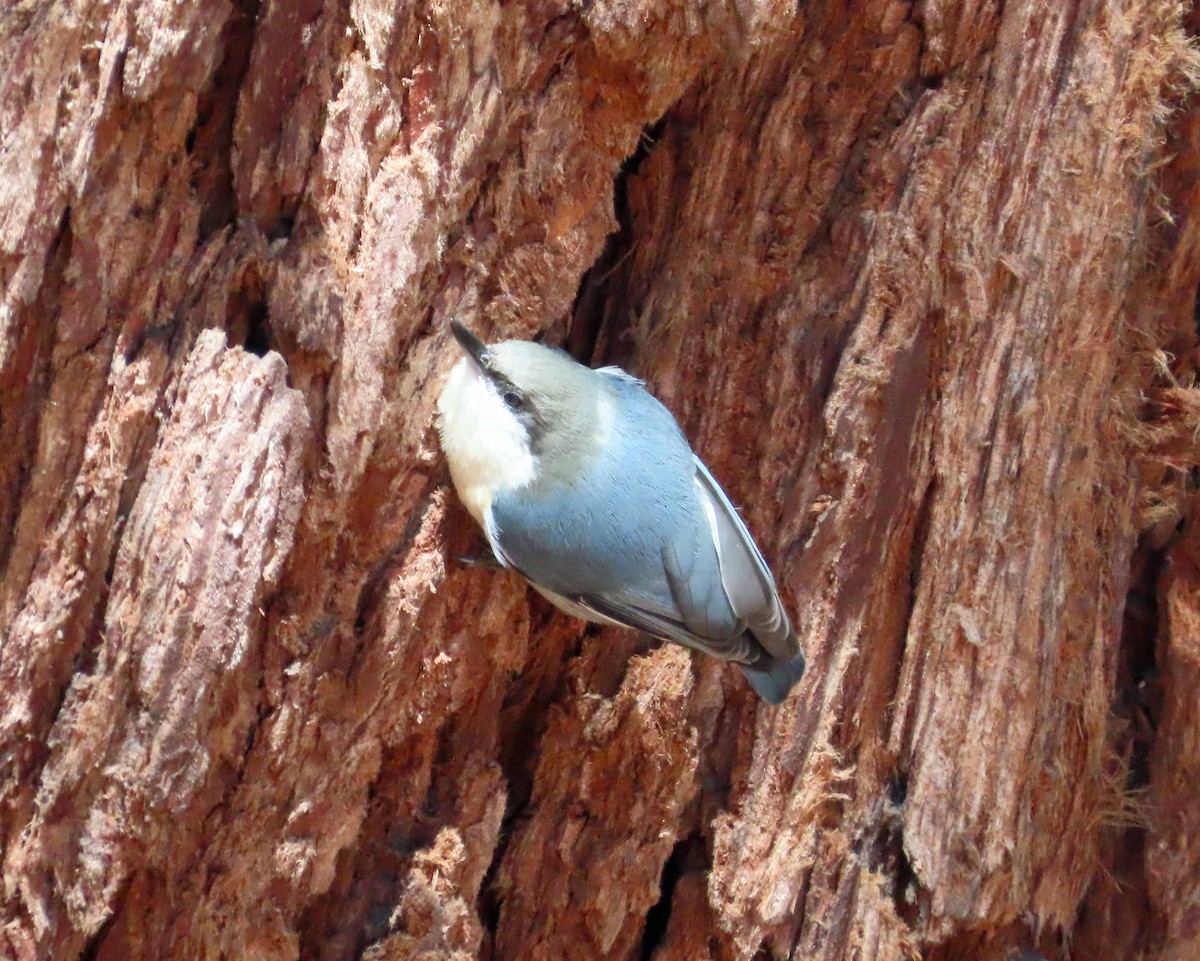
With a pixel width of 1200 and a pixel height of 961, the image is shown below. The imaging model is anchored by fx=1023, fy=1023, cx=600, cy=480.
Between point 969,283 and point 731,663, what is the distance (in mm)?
1006

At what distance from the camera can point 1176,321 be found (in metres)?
2.54

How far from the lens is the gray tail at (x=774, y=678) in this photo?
2152 millimetres

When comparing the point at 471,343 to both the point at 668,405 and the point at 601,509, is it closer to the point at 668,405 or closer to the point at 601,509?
the point at 601,509

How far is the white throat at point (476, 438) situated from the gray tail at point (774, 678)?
0.63 meters

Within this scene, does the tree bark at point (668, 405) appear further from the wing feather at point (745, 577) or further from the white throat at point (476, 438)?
the wing feather at point (745, 577)

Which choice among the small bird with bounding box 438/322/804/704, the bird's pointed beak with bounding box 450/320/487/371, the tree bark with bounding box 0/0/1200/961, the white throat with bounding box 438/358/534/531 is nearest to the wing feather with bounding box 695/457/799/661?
the small bird with bounding box 438/322/804/704

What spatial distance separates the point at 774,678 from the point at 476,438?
2.63ft

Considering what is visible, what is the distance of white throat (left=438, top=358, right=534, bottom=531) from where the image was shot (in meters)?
2.04

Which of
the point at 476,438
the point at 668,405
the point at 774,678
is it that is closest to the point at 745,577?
the point at 774,678

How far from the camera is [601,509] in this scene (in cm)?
210

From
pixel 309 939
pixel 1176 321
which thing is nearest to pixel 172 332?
pixel 309 939

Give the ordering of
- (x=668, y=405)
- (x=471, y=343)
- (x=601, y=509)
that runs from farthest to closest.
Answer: (x=668, y=405), (x=601, y=509), (x=471, y=343)

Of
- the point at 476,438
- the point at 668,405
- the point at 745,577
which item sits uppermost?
the point at 668,405

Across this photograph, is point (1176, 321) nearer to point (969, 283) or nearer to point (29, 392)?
point (969, 283)
